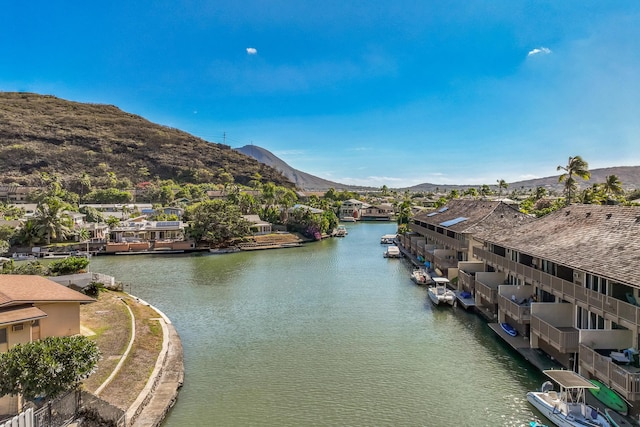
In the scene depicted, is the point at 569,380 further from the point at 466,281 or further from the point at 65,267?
the point at 65,267

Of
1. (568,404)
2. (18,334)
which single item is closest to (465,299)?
(568,404)

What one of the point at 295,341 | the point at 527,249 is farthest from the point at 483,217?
the point at 295,341

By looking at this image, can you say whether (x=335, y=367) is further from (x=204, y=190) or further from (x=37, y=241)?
(x=204, y=190)

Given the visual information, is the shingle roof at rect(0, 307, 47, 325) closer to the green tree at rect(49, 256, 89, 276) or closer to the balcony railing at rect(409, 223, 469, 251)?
the green tree at rect(49, 256, 89, 276)

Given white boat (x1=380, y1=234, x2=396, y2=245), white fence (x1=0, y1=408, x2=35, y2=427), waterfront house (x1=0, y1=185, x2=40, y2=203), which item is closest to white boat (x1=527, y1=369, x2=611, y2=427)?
white fence (x1=0, y1=408, x2=35, y2=427)

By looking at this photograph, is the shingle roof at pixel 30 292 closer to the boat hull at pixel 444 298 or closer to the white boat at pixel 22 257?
the boat hull at pixel 444 298
